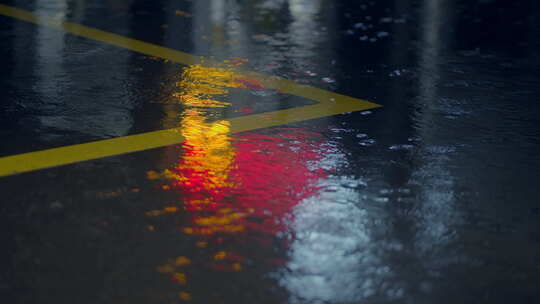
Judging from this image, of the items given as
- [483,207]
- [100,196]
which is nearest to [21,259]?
[100,196]

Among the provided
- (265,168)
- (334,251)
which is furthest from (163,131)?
(334,251)

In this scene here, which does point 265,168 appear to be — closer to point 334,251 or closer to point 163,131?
point 163,131

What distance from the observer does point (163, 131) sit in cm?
498

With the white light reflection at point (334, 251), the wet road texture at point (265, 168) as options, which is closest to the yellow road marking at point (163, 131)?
the wet road texture at point (265, 168)

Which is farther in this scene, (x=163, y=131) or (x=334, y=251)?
(x=163, y=131)

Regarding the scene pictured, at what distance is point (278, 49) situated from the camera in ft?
25.1

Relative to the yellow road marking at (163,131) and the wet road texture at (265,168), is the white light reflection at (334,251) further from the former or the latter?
the yellow road marking at (163,131)

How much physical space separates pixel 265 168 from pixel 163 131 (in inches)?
35.2

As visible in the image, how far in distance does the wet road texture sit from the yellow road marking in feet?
0.06

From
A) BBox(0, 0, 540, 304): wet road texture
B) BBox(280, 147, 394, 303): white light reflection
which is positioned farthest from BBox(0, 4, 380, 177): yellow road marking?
BBox(280, 147, 394, 303): white light reflection

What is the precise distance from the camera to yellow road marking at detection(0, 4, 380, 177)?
435 cm

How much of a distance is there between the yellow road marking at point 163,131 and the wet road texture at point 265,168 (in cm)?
2

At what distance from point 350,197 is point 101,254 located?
1217mm

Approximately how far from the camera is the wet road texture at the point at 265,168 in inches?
123
